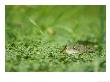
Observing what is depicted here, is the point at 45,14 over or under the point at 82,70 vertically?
over

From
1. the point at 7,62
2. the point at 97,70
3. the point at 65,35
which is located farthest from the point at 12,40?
the point at 97,70

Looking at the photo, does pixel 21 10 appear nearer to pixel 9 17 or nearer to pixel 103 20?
pixel 9 17

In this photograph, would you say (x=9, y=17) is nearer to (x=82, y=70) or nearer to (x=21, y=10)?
(x=21, y=10)
